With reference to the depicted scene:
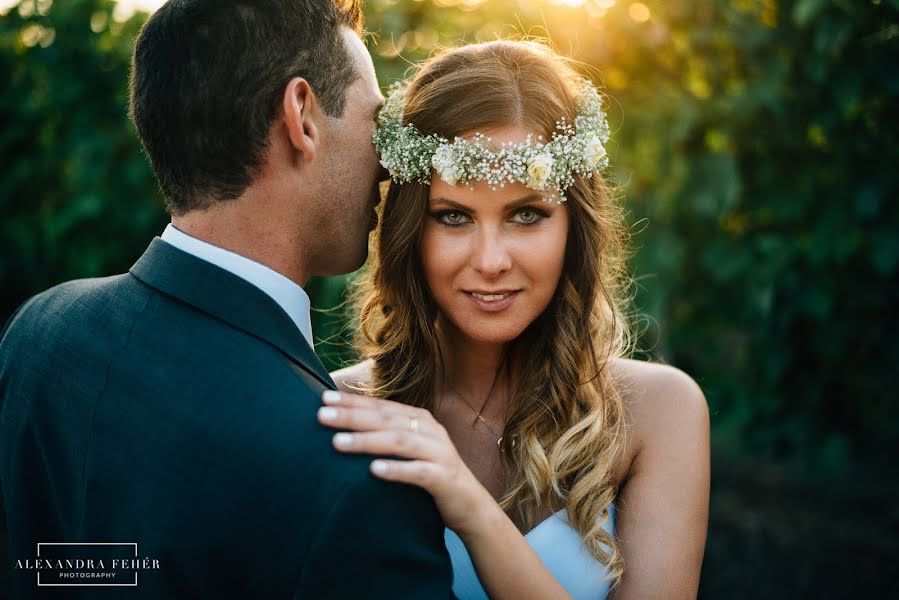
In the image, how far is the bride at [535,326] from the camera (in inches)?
112

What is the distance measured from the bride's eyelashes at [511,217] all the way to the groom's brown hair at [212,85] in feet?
2.72

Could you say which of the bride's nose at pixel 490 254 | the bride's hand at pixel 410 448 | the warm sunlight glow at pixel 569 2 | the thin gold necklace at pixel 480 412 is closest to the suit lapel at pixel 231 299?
the bride's hand at pixel 410 448

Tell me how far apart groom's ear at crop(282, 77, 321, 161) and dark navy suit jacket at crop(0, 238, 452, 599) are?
453mm

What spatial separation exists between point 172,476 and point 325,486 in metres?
0.36

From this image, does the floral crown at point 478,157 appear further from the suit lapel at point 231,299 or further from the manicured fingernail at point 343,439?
the manicured fingernail at point 343,439

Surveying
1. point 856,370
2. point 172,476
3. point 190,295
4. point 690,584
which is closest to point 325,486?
point 172,476

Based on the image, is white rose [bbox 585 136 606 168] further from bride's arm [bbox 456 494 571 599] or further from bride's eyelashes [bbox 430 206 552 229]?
bride's arm [bbox 456 494 571 599]

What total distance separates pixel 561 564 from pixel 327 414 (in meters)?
1.43

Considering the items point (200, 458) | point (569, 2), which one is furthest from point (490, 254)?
point (569, 2)

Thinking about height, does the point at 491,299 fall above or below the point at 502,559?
above

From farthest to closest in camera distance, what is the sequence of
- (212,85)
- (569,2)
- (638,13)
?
(638,13) → (569,2) → (212,85)

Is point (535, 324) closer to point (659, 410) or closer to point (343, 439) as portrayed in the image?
point (659, 410)

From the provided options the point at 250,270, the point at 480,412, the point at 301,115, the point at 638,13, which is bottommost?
the point at 480,412

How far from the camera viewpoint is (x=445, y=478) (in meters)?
1.97
